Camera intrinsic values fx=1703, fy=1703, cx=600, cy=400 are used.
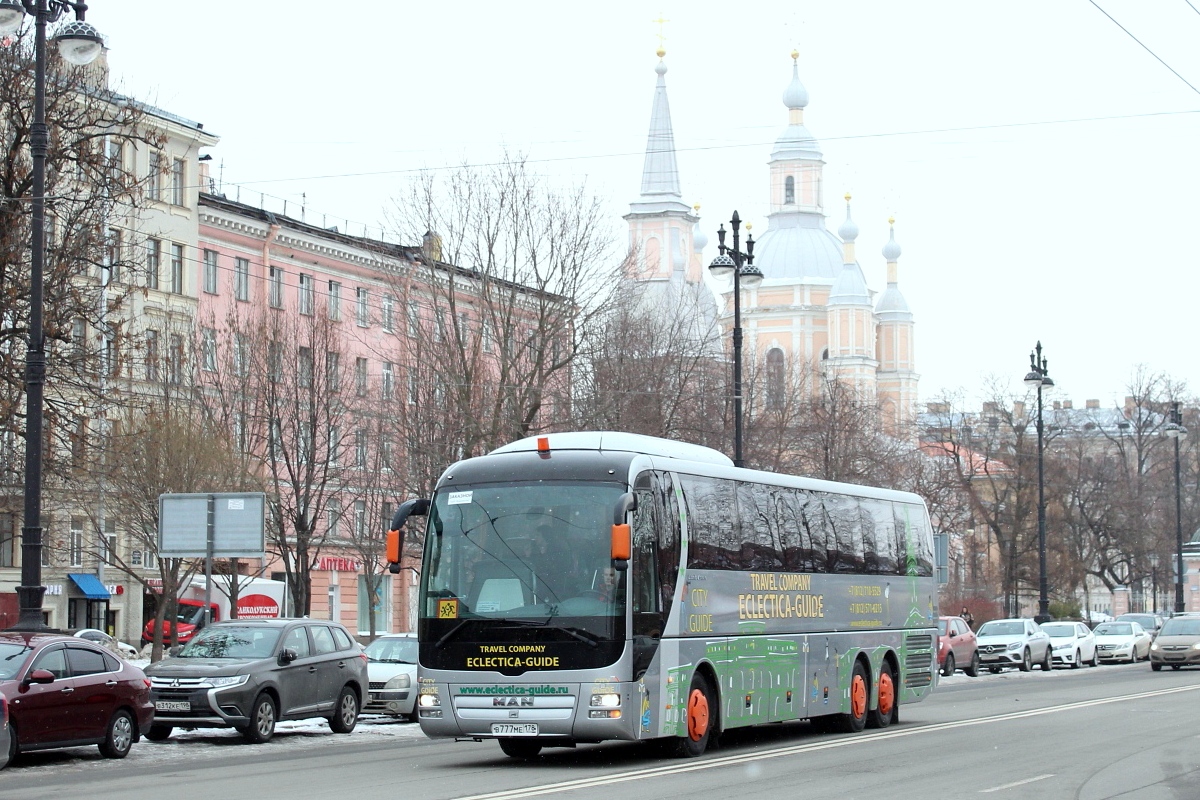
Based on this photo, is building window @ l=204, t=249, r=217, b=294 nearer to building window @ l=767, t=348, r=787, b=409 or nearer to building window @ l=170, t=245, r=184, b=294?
building window @ l=170, t=245, r=184, b=294

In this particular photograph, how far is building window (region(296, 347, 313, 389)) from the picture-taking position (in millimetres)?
44269

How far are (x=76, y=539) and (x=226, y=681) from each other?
31237 millimetres

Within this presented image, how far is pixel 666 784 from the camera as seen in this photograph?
15.6 m

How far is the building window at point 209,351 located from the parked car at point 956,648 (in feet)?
65.9

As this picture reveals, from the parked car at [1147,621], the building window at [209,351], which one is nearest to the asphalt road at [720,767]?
the building window at [209,351]

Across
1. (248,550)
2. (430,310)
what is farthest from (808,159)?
(248,550)

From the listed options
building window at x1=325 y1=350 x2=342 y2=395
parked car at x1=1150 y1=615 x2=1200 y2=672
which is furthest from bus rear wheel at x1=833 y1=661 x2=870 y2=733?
parked car at x1=1150 y1=615 x2=1200 y2=672

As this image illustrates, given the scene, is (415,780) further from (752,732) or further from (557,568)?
(752,732)

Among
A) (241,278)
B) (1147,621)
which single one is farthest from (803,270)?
(241,278)

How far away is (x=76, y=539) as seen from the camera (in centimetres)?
5044

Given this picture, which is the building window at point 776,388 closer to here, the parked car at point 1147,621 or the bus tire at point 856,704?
the parked car at point 1147,621

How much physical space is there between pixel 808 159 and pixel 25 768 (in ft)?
409

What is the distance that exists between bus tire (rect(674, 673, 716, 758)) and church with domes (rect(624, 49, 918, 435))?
10219 cm

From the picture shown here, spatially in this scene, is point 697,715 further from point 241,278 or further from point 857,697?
point 241,278
